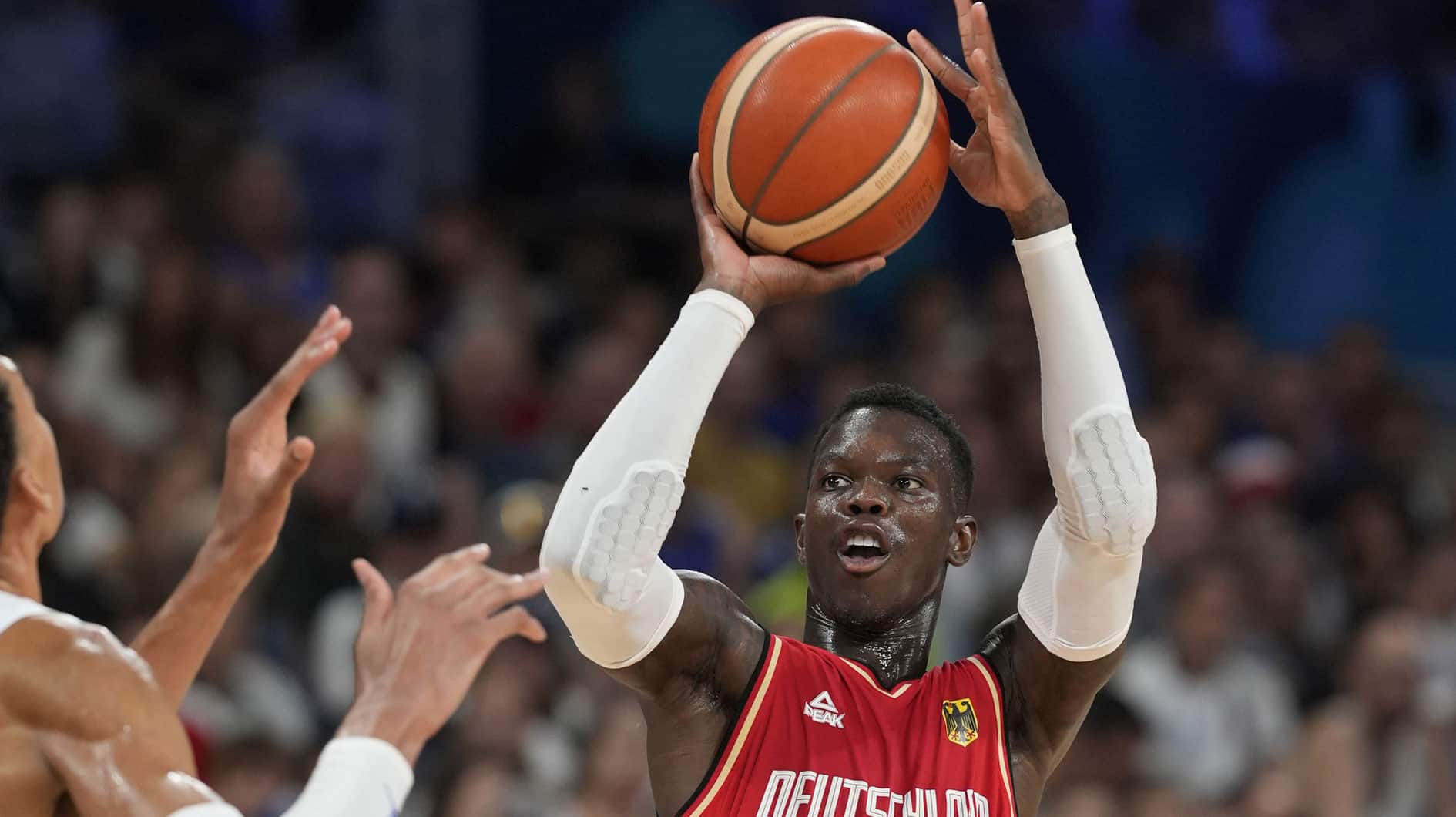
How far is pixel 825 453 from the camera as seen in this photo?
12.7 feet

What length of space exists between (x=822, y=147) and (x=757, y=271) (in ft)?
0.88

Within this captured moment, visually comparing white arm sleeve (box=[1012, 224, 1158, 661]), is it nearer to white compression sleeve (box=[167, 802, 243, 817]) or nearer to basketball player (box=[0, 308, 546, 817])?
basketball player (box=[0, 308, 546, 817])

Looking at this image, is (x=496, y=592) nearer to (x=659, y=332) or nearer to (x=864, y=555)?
(x=864, y=555)

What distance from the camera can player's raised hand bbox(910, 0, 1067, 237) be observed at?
368cm

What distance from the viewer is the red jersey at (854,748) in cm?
351

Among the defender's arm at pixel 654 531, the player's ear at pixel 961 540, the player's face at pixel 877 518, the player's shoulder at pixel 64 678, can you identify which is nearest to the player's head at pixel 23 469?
the player's shoulder at pixel 64 678

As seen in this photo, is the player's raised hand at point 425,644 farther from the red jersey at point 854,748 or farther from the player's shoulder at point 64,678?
the red jersey at point 854,748

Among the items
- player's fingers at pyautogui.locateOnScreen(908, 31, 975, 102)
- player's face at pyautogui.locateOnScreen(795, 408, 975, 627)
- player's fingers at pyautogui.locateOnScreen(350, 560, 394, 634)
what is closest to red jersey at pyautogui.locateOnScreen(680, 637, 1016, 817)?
player's face at pyautogui.locateOnScreen(795, 408, 975, 627)

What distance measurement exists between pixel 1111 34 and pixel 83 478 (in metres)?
6.20

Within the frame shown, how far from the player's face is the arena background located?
2.92 meters

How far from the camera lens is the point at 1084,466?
364 cm

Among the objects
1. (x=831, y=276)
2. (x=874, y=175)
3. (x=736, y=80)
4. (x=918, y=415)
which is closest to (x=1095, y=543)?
(x=918, y=415)

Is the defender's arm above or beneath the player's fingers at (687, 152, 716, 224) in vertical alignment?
beneath

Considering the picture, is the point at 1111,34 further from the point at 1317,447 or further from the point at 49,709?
the point at 49,709
